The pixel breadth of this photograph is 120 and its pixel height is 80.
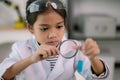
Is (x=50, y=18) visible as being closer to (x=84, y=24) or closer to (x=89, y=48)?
(x=89, y=48)

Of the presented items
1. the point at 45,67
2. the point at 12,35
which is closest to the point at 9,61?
the point at 45,67

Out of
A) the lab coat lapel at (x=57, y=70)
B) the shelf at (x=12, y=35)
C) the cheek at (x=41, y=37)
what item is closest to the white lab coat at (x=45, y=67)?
the lab coat lapel at (x=57, y=70)

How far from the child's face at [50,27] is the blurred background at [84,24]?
1.28 metres

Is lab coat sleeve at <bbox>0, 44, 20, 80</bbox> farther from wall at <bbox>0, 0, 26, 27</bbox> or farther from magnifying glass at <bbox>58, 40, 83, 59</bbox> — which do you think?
wall at <bbox>0, 0, 26, 27</bbox>

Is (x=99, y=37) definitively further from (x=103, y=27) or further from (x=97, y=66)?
(x=97, y=66)

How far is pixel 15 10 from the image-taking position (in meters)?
2.76

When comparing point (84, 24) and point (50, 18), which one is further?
point (84, 24)

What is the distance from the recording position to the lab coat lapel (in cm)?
98

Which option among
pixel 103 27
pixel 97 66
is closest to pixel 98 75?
pixel 97 66

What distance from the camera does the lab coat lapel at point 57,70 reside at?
982 mm

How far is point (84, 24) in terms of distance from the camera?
98.0 inches

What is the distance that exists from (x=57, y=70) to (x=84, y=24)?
5.11 ft

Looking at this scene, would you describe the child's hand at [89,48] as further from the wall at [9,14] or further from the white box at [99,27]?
the wall at [9,14]

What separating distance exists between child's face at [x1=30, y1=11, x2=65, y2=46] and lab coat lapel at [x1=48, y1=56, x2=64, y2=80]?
13cm
